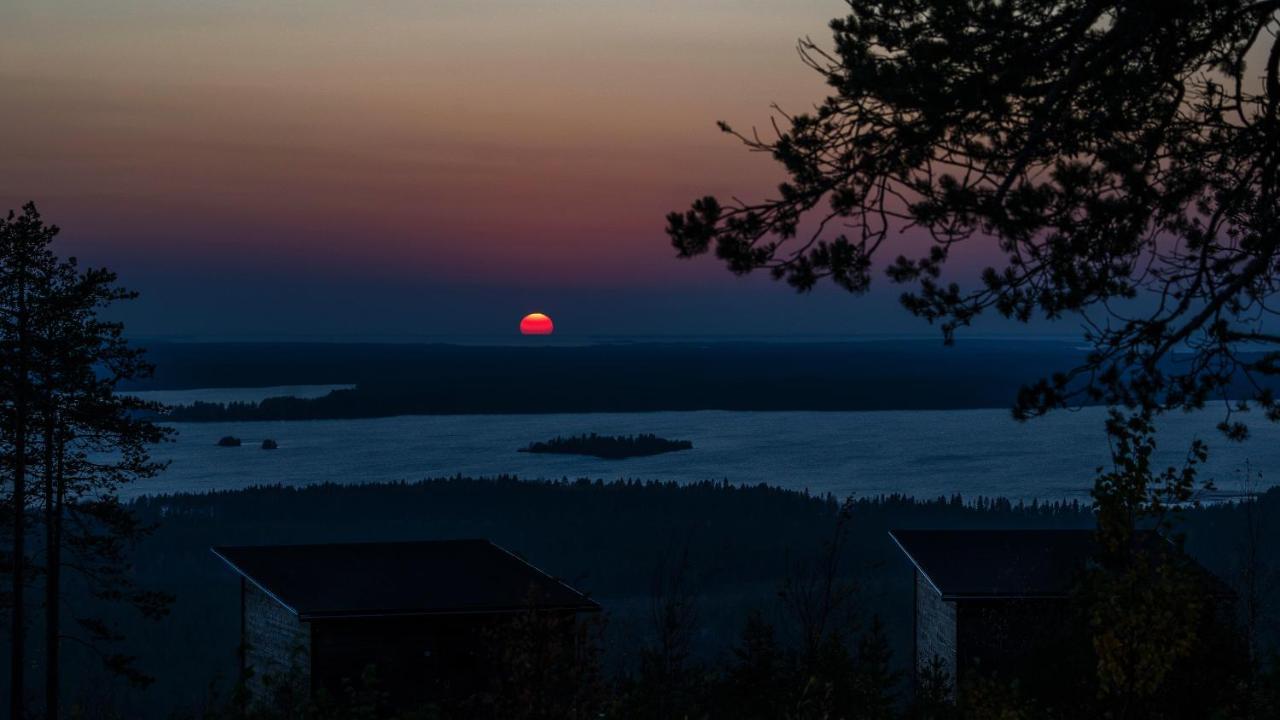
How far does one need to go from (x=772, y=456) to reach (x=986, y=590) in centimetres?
12490

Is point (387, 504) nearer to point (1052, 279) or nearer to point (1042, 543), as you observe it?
point (1042, 543)

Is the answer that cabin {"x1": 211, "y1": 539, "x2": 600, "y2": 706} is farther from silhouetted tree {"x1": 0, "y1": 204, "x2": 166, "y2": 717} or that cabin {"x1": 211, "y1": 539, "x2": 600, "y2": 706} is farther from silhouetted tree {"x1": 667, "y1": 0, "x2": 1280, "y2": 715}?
silhouetted tree {"x1": 667, "y1": 0, "x2": 1280, "y2": 715}

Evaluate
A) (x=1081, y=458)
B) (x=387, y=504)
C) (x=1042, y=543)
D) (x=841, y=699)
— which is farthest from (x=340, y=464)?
(x=841, y=699)

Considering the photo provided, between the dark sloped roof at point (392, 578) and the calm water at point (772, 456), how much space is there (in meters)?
89.7

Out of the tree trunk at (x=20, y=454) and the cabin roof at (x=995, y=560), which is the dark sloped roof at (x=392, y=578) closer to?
the tree trunk at (x=20, y=454)

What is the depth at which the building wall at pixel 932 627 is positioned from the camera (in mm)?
25812

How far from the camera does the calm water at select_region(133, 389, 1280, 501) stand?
4803 inches

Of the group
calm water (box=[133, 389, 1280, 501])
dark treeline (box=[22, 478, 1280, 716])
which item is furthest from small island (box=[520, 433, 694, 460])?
dark treeline (box=[22, 478, 1280, 716])

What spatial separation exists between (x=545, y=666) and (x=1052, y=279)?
4913 mm

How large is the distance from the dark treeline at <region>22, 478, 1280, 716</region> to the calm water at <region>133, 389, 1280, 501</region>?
420 inches

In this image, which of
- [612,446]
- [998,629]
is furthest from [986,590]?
[612,446]

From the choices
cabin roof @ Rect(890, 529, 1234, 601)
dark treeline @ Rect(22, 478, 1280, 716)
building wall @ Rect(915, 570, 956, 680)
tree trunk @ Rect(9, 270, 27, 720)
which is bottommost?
dark treeline @ Rect(22, 478, 1280, 716)

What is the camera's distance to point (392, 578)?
23.2m

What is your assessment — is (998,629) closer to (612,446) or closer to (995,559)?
(995,559)
